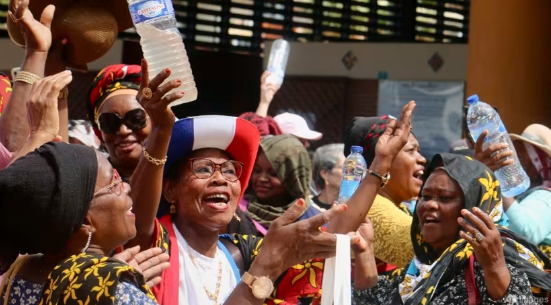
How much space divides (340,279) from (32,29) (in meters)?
1.56

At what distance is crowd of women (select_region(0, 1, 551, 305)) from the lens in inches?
122

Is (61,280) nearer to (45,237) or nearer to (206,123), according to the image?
(45,237)

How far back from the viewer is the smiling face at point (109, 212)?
322cm

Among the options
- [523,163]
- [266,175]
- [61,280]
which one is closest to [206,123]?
[61,280]

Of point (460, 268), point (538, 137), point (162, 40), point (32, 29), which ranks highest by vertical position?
point (32, 29)

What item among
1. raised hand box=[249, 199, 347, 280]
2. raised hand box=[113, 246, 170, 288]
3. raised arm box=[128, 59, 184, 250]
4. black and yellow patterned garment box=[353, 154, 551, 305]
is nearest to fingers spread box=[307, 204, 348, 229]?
raised hand box=[249, 199, 347, 280]

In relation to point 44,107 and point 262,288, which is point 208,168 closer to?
point 44,107

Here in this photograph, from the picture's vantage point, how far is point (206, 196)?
4035 mm

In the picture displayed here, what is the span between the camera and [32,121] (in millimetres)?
3844

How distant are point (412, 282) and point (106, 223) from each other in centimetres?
193

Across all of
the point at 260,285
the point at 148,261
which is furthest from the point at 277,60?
the point at 260,285

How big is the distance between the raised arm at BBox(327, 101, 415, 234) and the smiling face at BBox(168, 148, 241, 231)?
42 centimetres

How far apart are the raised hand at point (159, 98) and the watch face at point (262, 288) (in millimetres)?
691

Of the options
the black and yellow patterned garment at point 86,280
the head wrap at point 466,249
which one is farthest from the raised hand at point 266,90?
the black and yellow patterned garment at point 86,280
